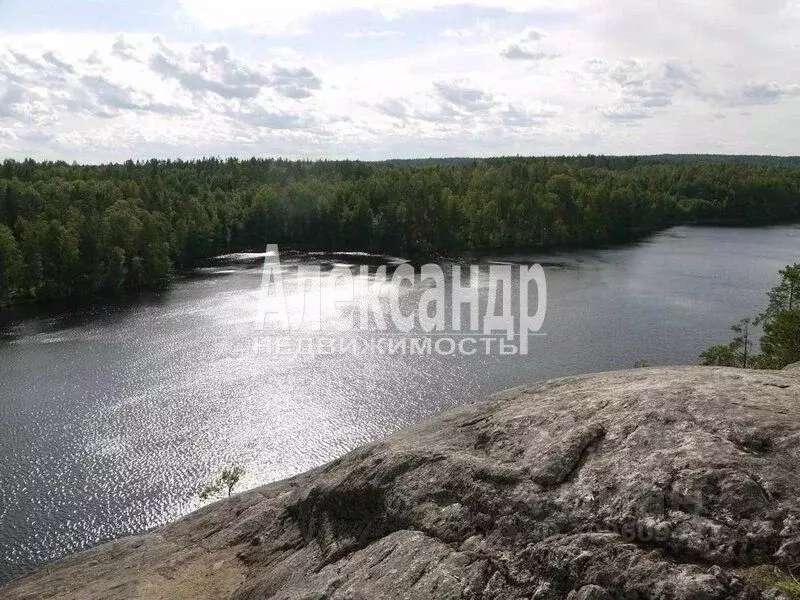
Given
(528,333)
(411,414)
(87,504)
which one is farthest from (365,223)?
(87,504)

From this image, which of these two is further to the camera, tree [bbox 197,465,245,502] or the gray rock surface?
tree [bbox 197,465,245,502]

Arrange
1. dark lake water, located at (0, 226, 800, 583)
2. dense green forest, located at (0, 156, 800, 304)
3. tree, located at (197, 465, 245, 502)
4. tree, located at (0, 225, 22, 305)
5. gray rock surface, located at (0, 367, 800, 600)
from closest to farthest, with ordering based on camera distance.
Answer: gray rock surface, located at (0, 367, 800, 600) → tree, located at (197, 465, 245, 502) → dark lake water, located at (0, 226, 800, 583) → tree, located at (0, 225, 22, 305) → dense green forest, located at (0, 156, 800, 304)

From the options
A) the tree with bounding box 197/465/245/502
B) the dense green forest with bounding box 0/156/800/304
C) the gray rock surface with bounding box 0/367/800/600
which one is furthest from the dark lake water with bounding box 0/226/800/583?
the gray rock surface with bounding box 0/367/800/600

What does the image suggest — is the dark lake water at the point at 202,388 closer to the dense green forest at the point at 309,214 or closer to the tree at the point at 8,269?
the tree at the point at 8,269

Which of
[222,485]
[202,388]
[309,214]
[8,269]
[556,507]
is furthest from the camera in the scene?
[309,214]

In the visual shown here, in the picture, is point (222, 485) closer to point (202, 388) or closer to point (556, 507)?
point (202, 388)

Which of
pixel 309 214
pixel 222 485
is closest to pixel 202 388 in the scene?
pixel 222 485

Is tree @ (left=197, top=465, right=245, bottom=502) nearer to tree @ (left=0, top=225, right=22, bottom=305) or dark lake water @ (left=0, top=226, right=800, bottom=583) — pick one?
dark lake water @ (left=0, top=226, right=800, bottom=583)
